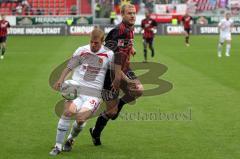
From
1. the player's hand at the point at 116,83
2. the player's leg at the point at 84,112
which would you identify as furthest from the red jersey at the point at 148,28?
the player's leg at the point at 84,112

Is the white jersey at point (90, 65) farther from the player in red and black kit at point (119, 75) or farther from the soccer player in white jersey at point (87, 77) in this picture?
the player in red and black kit at point (119, 75)

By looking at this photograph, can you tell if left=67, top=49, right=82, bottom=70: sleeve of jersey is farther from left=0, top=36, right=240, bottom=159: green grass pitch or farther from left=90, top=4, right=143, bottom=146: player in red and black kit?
left=0, top=36, right=240, bottom=159: green grass pitch

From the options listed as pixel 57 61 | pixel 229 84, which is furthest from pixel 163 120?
pixel 57 61

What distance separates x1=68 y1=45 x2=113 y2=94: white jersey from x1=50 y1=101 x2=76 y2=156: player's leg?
52 cm

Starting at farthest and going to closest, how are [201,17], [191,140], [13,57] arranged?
[201,17], [13,57], [191,140]

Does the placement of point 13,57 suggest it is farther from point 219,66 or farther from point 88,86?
point 88,86

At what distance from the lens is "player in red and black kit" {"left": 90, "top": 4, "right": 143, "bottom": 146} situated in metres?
9.44

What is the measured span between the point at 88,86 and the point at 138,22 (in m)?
44.2

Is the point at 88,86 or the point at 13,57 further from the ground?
the point at 88,86

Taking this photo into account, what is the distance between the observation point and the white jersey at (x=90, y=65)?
912 cm

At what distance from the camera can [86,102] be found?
8828 millimetres

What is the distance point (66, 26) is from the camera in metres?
50.5

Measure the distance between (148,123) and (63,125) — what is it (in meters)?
3.28

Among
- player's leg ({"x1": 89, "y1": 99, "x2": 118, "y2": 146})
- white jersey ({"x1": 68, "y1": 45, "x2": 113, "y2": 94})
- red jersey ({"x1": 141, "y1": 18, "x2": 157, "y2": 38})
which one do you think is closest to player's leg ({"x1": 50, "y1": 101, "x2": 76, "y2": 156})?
white jersey ({"x1": 68, "y1": 45, "x2": 113, "y2": 94})
